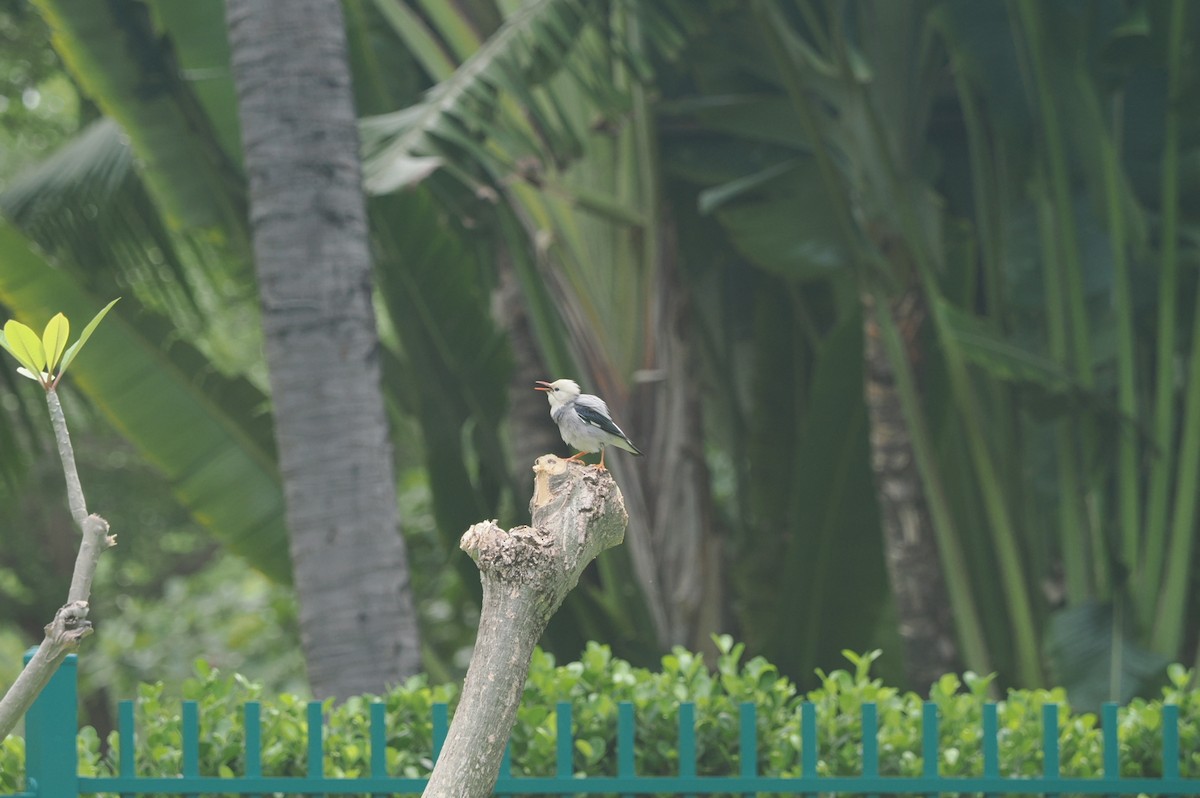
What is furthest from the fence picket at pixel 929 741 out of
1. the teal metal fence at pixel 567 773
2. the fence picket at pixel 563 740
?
the fence picket at pixel 563 740

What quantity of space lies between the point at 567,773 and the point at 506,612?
122 cm

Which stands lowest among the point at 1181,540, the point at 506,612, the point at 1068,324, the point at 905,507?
the point at 506,612

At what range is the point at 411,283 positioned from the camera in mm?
6086

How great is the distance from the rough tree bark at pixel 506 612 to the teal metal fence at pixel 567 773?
1105 millimetres

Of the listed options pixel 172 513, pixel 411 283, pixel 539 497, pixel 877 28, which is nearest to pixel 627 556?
pixel 411 283

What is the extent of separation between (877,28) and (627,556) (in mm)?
2894

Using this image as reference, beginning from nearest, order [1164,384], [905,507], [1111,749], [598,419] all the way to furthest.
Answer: [598,419] → [1111,749] → [1164,384] → [905,507]

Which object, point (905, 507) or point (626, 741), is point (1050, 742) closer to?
point (626, 741)

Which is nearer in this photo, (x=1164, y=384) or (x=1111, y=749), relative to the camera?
(x=1111, y=749)

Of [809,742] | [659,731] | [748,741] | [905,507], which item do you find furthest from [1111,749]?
[905,507]

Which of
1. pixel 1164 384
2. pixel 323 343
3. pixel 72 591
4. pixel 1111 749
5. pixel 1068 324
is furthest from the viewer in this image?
pixel 1068 324

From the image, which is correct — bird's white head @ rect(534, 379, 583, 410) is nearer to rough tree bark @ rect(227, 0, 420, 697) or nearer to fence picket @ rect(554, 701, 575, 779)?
fence picket @ rect(554, 701, 575, 779)

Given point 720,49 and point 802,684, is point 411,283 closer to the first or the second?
point 720,49

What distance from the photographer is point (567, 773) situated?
3.23 m
